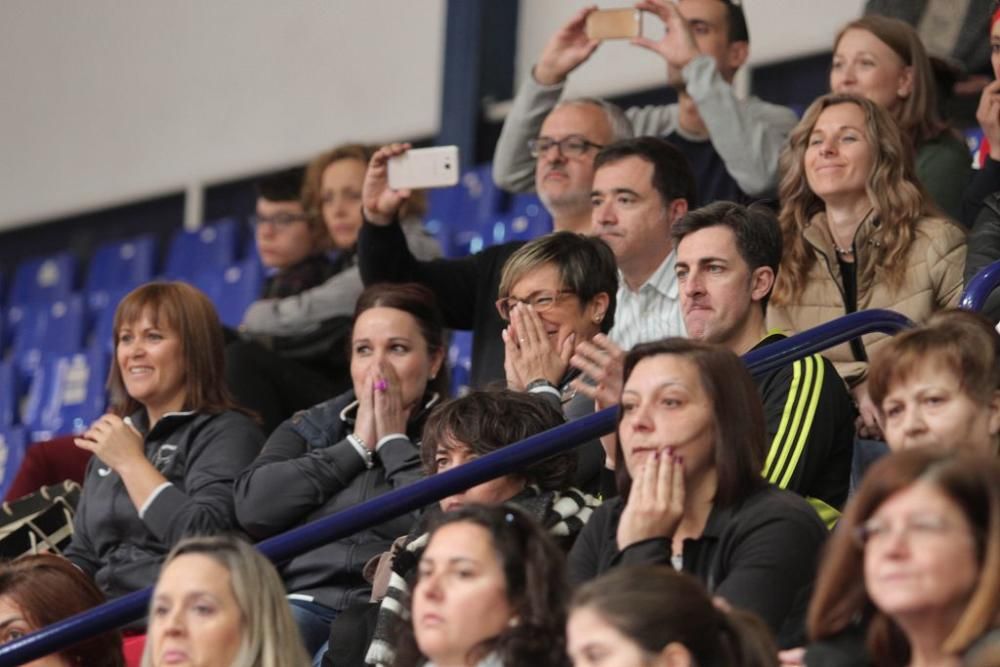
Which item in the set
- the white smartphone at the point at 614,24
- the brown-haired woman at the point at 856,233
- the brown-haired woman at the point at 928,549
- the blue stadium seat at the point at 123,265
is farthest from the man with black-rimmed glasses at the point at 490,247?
the blue stadium seat at the point at 123,265

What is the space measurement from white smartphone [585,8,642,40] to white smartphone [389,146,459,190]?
0.73 metres

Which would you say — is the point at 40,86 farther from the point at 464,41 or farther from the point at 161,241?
the point at 464,41

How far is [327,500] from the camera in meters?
5.03

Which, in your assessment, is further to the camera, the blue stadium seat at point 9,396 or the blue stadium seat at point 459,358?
the blue stadium seat at point 9,396

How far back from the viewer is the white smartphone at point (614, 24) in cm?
636

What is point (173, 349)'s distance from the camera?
5465 mm

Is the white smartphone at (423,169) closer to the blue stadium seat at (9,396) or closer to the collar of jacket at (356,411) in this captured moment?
the collar of jacket at (356,411)

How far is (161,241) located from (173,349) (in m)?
5.63

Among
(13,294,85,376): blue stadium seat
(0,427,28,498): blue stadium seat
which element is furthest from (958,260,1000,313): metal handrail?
(13,294,85,376): blue stadium seat

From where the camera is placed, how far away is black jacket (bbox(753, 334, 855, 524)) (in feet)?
14.1

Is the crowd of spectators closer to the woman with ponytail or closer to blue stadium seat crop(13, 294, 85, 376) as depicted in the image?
the woman with ponytail

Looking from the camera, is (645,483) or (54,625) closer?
(645,483)

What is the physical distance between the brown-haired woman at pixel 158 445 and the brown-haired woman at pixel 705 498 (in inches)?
57.8

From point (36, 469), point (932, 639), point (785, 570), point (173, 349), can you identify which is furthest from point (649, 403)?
point (36, 469)
